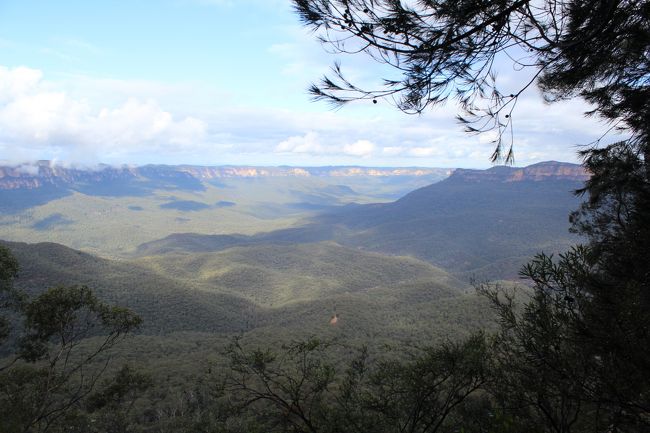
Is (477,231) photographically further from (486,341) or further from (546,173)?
(486,341)

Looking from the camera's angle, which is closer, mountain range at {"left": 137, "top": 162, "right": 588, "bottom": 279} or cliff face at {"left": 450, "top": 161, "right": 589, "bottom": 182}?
mountain range at {"left": 137, "top": 162, "right": 588, "bottom": 279}

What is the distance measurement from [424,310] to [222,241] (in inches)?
5322

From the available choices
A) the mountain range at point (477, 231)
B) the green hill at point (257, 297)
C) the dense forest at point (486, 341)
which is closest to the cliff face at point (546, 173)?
the mountain range at point (477, 231)

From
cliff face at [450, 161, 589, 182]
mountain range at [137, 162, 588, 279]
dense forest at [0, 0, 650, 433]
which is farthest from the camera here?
cliff face at [450, 161, 589, 182]

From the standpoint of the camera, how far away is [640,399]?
142 inches

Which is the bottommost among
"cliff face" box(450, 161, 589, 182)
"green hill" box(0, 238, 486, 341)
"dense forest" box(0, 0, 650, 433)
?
"green hill" box(0, 238, 486, 341)

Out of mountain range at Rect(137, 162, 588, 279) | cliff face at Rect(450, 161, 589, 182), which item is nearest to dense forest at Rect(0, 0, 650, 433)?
mountain range at Rect(137, 162, 588, 279)

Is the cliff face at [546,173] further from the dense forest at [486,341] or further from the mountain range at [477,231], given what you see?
the dense forest at [486,341]

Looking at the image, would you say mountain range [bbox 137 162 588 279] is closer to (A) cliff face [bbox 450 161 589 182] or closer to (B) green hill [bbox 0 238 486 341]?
(A) cliff face [bbox 450 161 589 182]

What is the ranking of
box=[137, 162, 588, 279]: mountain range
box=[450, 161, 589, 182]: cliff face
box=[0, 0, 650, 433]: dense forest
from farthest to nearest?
box=[450, 161, 589, 182]: cliff face
box=[137, 162, 588, 279]: mountain range
box=[0, 0, 650, 433]: dense forest

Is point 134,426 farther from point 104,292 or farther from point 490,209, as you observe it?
point 490,209

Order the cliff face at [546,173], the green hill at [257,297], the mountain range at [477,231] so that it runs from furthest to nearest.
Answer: the cliff face at [546,173] → the mountain range at [477,231] → the green hill at [257,297]

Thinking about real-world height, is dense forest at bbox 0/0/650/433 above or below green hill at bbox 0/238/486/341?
above

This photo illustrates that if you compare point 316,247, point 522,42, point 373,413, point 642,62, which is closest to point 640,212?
point 642,62
